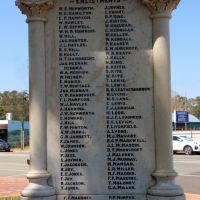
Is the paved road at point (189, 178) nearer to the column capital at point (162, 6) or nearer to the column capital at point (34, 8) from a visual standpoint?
the column capital at point (162, 6)

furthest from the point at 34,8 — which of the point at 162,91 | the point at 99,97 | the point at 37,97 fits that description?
the point at 162,91

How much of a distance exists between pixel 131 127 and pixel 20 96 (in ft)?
276

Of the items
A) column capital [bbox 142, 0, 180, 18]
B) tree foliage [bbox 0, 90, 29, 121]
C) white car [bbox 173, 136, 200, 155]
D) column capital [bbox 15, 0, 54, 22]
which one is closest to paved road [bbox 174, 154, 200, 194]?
column capital [bbox 142, 0, 180, 18]

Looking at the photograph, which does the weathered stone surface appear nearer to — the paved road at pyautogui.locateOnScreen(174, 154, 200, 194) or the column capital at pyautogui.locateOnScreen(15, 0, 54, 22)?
the column capital at pyautogui.locateOnScreen(15, 0, 54, 22)

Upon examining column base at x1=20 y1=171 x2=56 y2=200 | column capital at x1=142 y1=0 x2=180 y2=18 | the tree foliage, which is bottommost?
column base at x1=20 y1=171 x2=56 y2=200

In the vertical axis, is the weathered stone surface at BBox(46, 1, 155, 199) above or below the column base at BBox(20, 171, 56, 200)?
above

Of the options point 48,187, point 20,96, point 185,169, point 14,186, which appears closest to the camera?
point 48,187

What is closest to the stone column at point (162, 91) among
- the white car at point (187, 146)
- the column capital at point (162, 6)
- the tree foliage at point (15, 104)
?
the column capital at point (162, 6)

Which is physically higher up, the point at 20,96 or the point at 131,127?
the point at 20,96

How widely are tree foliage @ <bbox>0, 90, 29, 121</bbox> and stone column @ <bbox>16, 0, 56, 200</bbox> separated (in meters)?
75.1

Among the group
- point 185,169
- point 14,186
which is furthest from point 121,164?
point 185,169

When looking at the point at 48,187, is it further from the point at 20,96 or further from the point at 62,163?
the point at 20,96

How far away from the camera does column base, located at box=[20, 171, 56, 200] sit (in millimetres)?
6371

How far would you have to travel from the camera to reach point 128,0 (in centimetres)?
673
